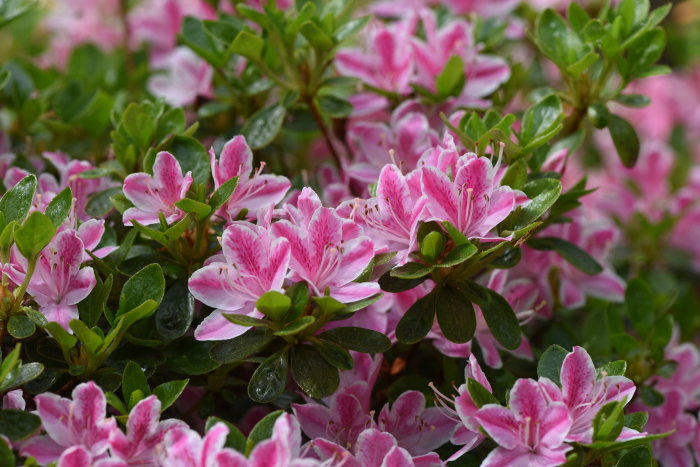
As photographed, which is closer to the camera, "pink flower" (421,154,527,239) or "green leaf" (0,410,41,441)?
"green leaf" (0,410,41,441)

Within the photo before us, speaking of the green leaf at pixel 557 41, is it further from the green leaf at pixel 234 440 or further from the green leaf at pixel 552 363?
the green leaf at pixel 234 440

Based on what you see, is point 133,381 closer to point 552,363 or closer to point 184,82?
point 552,363

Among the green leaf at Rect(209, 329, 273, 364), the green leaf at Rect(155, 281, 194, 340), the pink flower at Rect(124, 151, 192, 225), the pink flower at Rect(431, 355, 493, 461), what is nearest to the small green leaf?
the pink flower at Rect(124, 151, 192, 225)

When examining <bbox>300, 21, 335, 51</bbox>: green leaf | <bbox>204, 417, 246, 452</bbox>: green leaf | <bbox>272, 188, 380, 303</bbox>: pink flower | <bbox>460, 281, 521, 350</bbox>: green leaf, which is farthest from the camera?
<bbox>300, 21, 335, 51</bbox>: green leaf

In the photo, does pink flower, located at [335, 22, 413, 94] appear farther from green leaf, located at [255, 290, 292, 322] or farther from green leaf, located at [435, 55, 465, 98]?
green leaf, located at [255, 290, 292, 322]

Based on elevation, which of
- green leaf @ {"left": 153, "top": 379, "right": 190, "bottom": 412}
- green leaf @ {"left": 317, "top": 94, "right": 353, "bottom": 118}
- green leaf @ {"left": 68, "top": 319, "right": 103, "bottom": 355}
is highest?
green leaf @ {"left": 317, "top": 94, "right": 353, "bottom": 118}

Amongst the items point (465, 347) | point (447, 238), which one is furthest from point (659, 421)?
point (447, 238)
